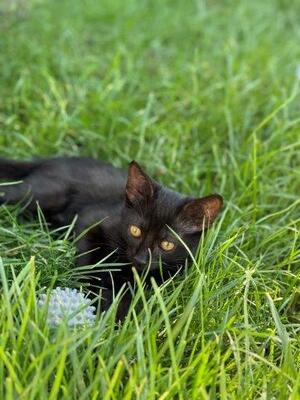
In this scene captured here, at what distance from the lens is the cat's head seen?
2820 millimetres

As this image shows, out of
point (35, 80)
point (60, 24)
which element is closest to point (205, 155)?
point (35, 80)

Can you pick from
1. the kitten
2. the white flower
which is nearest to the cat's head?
the kitten

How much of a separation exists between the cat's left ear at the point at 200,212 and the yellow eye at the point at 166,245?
0.10m

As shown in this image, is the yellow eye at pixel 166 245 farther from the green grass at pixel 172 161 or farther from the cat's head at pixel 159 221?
the green grass at pixel 172 161

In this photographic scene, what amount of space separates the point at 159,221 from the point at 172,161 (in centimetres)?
94

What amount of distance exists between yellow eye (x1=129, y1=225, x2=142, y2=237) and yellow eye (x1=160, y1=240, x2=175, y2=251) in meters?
0.10

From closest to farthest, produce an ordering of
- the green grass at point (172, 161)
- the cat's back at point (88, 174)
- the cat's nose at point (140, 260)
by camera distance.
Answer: the green grass at point (172, 161), the cat's nose at point (140, 260), the cat's back at point (88, 174)

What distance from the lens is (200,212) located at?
2.84 m

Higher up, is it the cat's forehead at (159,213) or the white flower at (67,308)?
the cat's forehead at (159,213)

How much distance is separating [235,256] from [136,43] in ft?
8.07

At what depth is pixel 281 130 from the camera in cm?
392

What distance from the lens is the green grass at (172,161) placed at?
222cm

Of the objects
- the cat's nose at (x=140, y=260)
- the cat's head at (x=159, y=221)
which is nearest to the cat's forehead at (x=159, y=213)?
the cat's head at (x=159, y=221)

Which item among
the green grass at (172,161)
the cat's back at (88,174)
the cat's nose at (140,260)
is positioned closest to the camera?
the green grass at (172,161)
